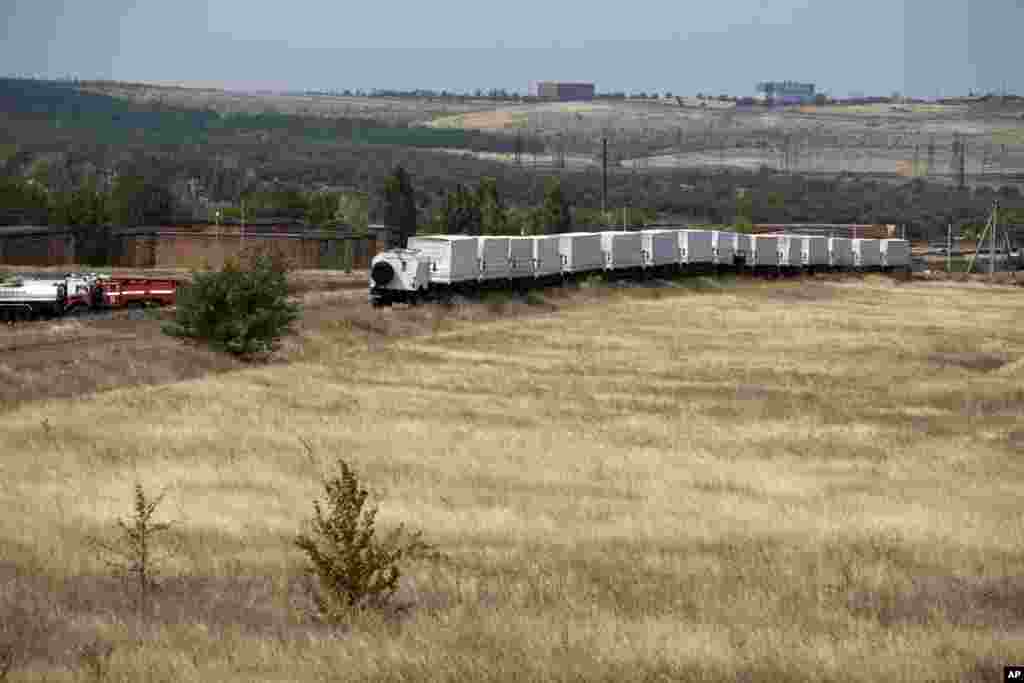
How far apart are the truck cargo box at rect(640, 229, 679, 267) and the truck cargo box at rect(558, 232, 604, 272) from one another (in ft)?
13.8

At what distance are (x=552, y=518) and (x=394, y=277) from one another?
136 feet

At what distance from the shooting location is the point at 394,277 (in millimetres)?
64062

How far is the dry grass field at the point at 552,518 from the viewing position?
1563cm

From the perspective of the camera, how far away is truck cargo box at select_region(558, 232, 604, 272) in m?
79.4

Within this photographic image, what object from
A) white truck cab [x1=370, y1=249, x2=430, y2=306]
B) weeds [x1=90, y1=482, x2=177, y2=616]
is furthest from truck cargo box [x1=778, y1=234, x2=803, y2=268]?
weeds [x1=90, y1=482, x2=177, y2=616]

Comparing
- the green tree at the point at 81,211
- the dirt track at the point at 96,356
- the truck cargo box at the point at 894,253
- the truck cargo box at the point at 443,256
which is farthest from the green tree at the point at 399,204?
the dirt track at the point at 96,356

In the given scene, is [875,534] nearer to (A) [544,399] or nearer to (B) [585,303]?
(A) [544,399]

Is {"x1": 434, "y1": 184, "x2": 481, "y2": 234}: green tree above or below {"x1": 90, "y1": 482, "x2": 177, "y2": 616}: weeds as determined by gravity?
above

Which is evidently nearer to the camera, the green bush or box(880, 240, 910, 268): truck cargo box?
the green bush

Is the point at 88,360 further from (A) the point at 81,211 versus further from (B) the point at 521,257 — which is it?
(A) the point at 81,211

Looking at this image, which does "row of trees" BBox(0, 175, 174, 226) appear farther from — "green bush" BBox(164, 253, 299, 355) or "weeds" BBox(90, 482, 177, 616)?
"weeds" BBox(90, 482, 177, 616)

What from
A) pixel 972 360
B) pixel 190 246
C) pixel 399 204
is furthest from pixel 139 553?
pixel 399 204

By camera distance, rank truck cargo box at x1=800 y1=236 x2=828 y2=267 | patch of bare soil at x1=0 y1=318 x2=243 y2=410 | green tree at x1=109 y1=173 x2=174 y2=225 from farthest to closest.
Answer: green tree at x1=109 y1=173 x2=174 y2=225
truck cargo box at x1=800 y1=236 x2=828 y2=267
patch of bare soil at x1=0 y1=318 x2=243 y2=410

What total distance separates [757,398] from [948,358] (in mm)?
15769
